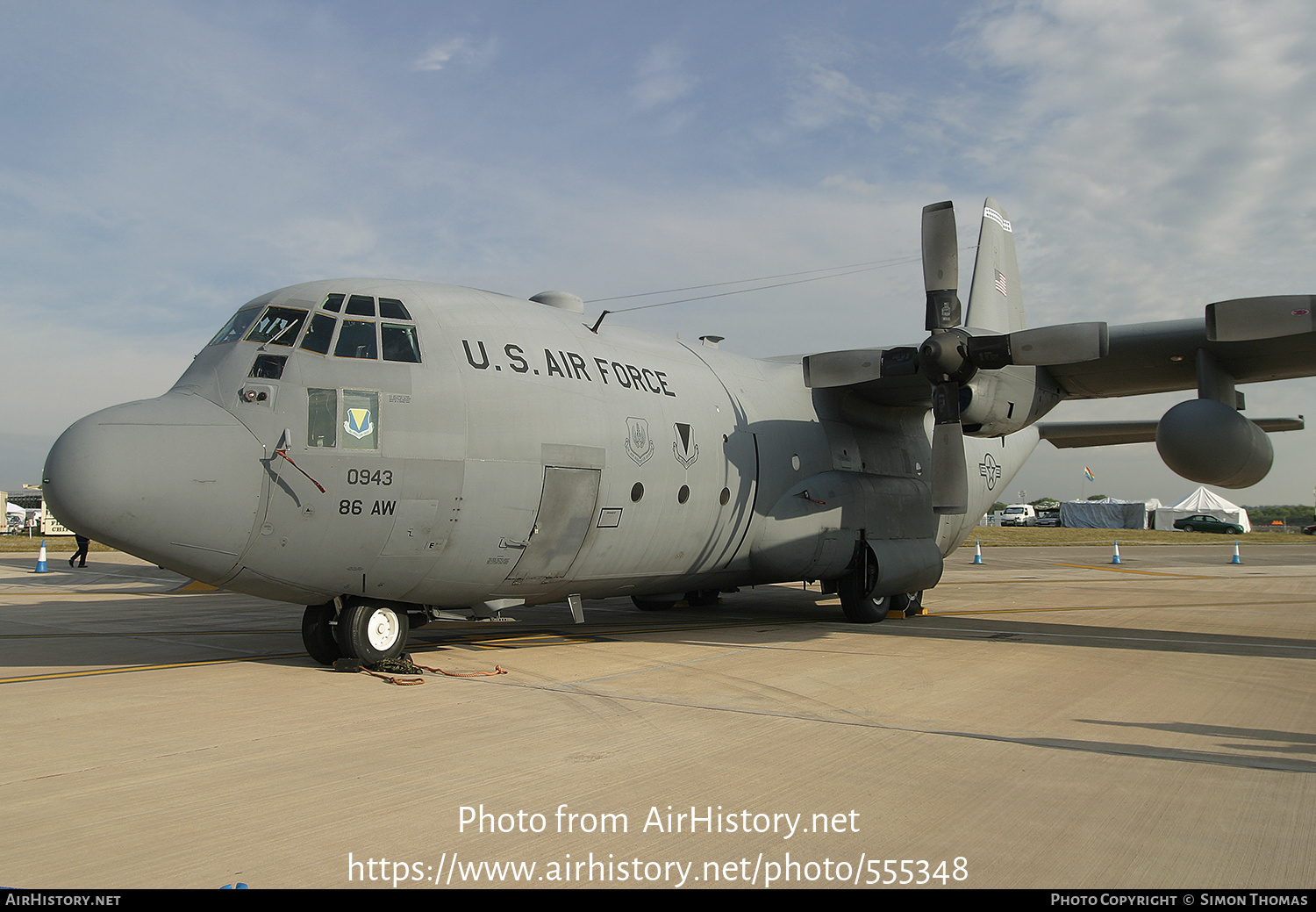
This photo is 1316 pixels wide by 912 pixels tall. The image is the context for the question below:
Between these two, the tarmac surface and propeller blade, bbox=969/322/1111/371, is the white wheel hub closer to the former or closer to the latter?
the tarmac surface

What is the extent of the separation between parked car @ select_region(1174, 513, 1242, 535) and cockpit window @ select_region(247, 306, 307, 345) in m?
67.6

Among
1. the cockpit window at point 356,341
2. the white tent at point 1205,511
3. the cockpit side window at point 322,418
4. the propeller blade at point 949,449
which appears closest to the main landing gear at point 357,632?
the cockpit side window at point 322,418

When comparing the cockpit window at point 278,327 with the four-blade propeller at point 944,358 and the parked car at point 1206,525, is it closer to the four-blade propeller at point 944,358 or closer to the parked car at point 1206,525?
the four-blade propeller at point 944,358

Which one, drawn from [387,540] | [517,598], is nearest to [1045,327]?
[517,598]

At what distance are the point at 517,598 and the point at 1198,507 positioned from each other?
74021 mm

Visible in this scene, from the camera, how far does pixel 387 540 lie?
7.96 m

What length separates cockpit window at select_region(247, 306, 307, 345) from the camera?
7.96 m

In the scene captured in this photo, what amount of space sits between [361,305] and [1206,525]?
225ft

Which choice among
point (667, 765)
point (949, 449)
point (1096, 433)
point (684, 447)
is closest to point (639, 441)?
point (684, 447)

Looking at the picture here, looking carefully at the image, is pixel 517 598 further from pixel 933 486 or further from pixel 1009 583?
pixel 1009 583

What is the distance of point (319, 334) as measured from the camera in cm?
809

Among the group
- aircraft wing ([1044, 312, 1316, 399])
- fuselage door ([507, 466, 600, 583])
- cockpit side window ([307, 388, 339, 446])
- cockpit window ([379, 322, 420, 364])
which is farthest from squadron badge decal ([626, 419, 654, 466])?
aircraft wing ([1044, 312, 1316, 399])

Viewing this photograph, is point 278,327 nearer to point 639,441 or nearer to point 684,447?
point 639,441

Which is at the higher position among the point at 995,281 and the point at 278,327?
the point at 995,281
